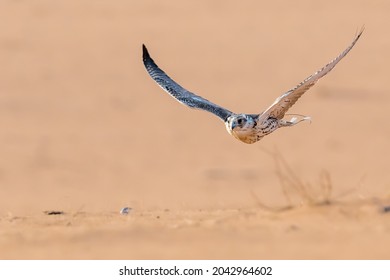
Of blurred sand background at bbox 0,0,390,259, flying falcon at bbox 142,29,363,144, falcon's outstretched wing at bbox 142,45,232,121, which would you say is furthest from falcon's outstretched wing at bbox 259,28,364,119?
blurred sand background at bbox 0,0,390,259

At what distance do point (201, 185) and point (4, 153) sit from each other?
3.10 meters

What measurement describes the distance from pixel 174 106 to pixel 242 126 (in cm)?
926

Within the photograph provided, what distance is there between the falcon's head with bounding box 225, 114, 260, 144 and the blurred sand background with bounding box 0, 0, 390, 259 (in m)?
0.68

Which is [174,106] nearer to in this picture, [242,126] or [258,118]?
[258,118]

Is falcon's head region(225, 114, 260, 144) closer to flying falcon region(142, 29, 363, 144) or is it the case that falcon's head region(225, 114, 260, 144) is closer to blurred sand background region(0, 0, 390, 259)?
flying falcon region(142, 29, 363, 144)

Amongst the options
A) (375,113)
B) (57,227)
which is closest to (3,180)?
(375,113)

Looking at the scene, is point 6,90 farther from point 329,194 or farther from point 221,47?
point 329,194

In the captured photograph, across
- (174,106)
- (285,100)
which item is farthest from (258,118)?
(174,106)

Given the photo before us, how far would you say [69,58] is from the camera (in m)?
22.8

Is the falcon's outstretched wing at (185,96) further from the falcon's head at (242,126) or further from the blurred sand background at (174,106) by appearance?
the blurred sand background at (174,106)

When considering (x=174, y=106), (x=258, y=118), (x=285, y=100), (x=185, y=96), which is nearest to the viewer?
(x=285, y=100)

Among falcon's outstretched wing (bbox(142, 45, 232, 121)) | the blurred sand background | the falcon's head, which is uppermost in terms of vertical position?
the blurred sand background

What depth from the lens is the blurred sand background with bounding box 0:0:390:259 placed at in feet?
56.9

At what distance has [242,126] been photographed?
38.1ft
